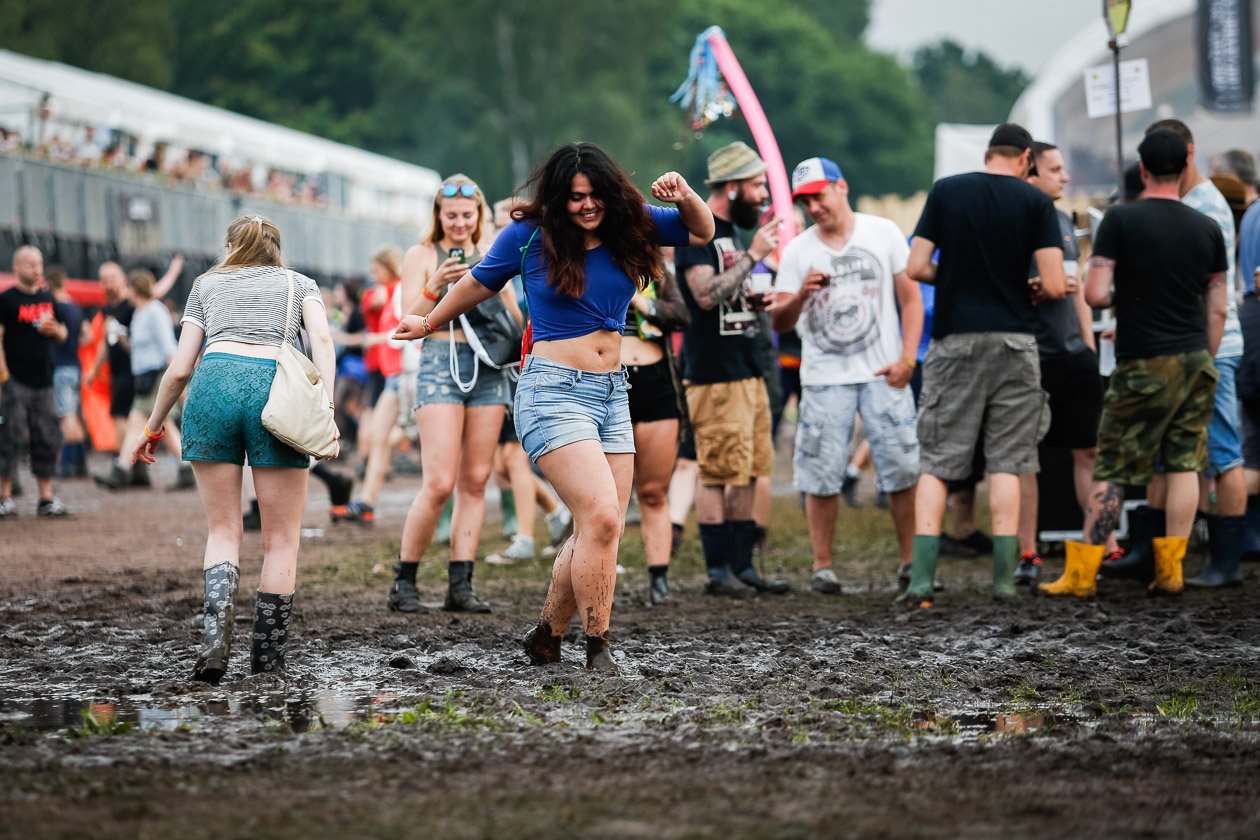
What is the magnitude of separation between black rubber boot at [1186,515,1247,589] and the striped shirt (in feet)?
15.9

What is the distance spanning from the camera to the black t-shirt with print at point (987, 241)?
8312 millimetres

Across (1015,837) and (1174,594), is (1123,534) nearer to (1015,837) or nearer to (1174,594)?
(1174,594)

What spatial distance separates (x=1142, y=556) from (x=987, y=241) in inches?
85.2

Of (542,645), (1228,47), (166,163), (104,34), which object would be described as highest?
(104,34)

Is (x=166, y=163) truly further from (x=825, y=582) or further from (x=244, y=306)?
(x=244, y=306)

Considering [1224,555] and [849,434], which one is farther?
[849,434]

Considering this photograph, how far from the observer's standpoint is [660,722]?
546cm

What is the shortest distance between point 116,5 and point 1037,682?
63.1 meters

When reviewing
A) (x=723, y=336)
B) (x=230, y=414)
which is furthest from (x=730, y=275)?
(x=230, y=414)

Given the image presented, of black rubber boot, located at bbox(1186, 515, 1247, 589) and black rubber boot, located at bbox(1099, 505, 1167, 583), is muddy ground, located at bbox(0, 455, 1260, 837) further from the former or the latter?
black rubber boot, located at bbox(1099, 505, 1167, 583)

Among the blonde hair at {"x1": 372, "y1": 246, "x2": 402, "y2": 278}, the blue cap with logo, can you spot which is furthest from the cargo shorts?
the blonde hair at {"x1": 372, "y1": 246, "x2": 402, "y2": 278}

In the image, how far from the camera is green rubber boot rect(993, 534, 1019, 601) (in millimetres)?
8500

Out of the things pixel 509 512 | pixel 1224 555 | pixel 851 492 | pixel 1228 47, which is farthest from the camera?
pixel 1228 47

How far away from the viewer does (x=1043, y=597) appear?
8633 mm
